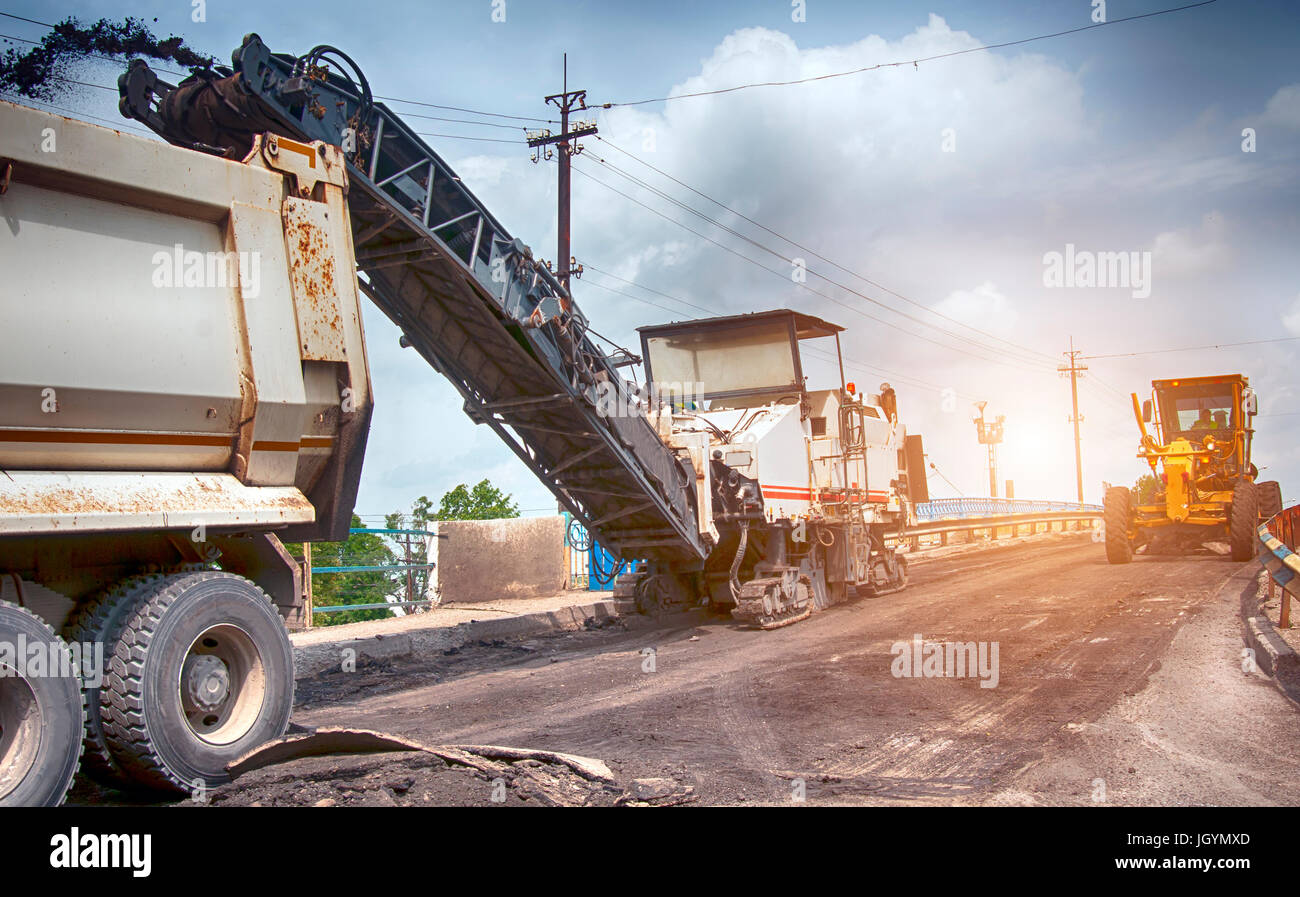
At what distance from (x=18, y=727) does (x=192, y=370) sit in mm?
1898

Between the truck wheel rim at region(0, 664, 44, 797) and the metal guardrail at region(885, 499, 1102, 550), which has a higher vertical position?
the truck wheel rim at region(0, 664, 44, 797)

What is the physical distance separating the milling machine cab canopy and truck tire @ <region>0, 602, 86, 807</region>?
31.4 ft

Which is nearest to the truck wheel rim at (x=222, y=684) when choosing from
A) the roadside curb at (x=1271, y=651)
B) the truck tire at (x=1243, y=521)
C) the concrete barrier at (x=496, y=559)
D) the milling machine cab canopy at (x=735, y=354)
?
the roadside curb at (x=1271, y=651)

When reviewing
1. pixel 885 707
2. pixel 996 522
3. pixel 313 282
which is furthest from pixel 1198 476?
pixel 313 282

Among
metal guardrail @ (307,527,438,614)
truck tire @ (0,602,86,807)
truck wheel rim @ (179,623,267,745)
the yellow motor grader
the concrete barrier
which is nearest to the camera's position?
truck tire @ (0,602,86,807)

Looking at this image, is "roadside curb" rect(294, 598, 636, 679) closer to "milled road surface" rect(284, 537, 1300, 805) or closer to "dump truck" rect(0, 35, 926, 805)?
"milled road surface" rect(284, 537, 1300, 805)

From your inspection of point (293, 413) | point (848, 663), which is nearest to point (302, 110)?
point (293, 413)

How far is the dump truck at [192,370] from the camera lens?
4.22 m

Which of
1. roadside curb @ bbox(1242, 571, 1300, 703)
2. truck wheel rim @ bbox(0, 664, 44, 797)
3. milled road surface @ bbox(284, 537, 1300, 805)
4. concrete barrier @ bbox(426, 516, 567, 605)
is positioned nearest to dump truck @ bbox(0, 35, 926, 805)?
truck wheel rim @ bbox(0, 664, 44, 797)

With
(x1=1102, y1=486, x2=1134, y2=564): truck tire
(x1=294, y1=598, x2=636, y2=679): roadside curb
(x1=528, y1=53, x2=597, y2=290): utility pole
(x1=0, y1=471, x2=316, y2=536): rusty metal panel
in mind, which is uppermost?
(x1=528, y1=53, x2=597, y2=290): utility pole

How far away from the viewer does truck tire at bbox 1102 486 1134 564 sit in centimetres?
1722

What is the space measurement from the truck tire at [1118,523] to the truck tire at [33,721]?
1710 cm
